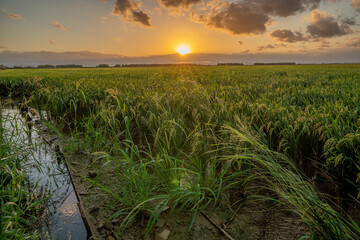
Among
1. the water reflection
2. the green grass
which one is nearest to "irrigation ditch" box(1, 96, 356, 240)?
the water reflection

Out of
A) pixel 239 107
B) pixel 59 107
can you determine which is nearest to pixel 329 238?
pixel 239 107

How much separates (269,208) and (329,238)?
0.71 meters

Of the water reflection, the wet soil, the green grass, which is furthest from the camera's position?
the water reflection

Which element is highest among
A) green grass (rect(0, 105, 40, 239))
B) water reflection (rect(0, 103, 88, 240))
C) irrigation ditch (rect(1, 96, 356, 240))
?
green grass (rect(0, 105, 40, 239))

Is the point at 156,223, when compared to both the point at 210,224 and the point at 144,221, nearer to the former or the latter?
the point at 144,221

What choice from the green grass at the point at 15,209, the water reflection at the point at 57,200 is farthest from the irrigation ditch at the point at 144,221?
the green grass at the point at 15,209

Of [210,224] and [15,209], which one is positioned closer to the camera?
[210,224]

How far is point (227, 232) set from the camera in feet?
5.78

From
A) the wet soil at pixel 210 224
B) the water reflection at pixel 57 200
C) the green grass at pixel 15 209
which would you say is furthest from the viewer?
the water reflection at pixel 57 200

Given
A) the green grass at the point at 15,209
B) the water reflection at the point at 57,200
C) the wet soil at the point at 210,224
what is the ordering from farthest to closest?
the water reflection at the point at 57,200
the wet soil at the point at 210,224
the green grass at the point at 15,209

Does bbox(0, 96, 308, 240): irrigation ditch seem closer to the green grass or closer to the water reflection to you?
the water reflection

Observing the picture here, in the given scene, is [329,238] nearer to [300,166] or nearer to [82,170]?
[300,166]

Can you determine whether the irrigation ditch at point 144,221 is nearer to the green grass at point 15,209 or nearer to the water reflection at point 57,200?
the water reflection at point 57,200

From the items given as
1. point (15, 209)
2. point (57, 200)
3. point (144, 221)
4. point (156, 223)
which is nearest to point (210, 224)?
point (156, 223)
